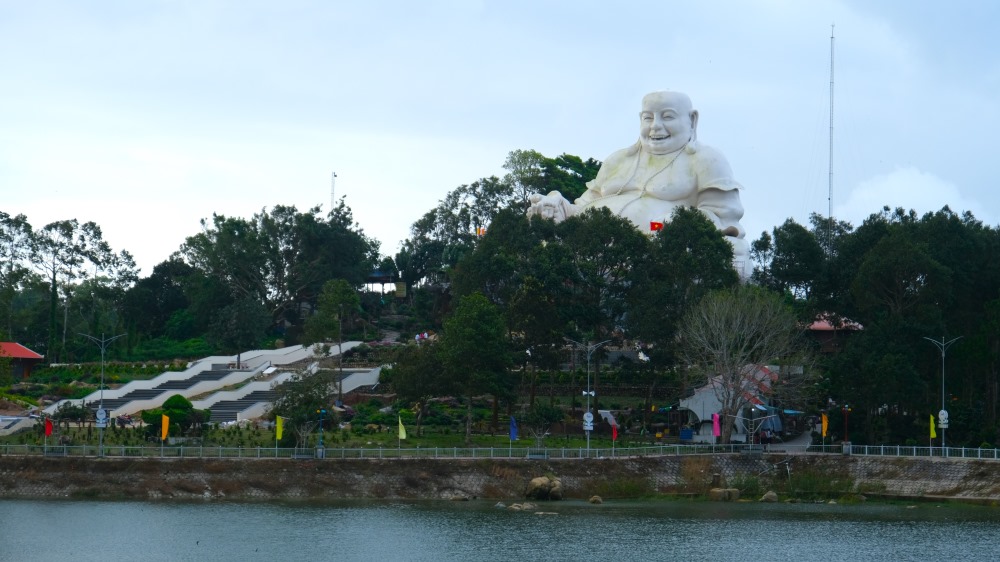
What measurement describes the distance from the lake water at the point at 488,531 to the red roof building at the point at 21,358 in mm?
26736

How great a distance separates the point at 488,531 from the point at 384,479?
7.46 metres

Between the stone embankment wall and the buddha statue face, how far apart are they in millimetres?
32540

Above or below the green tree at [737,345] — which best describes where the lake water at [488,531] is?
below

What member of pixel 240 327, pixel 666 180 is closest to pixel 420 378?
pixel 240 327

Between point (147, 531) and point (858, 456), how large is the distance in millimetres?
22934

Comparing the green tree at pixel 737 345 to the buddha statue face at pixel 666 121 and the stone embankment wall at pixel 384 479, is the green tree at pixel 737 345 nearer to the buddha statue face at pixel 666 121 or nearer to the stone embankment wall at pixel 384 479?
the stone embankment wall at pixel 384 479

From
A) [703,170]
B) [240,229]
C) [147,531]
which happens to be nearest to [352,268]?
[240,229]

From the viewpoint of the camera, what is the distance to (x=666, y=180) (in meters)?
78.4

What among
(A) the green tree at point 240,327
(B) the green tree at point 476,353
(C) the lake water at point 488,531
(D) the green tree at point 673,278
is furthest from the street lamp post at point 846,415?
(A) the green tree at point 240,327

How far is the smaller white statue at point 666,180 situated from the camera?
76.9 m

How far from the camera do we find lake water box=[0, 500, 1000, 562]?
37719mm

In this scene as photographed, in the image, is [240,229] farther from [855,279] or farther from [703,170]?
[855,279]

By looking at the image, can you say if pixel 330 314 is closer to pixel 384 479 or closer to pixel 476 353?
pixel 476 353

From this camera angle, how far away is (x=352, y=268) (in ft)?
272
